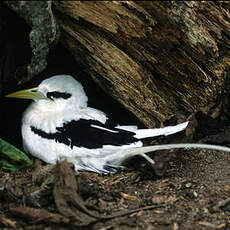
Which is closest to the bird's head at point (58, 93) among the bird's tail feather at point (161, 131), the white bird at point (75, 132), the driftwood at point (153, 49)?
the white bird at point (75, 132)

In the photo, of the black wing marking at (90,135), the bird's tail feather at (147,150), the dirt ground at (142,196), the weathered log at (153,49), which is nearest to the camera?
the dirt ground at (142,196)

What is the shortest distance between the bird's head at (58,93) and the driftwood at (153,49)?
0.43m

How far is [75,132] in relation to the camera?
4.51 meters

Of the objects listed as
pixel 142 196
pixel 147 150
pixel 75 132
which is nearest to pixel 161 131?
pixel 147 150

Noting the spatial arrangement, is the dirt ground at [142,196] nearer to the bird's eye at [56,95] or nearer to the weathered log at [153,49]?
the weathered log at [153,49]

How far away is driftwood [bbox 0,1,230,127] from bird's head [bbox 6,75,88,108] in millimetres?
426

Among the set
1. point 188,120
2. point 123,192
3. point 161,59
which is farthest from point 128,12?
point 123,192

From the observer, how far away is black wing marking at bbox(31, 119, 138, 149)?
4383 millimetres

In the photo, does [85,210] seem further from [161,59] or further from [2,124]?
[2,124]

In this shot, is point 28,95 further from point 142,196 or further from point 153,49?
point 142,196

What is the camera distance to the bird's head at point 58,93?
491cm

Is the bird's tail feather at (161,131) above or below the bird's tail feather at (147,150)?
above

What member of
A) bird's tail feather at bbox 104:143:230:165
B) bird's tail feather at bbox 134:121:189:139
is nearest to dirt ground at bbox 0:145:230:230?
bird's tail feather at bbox 104:143:230:165

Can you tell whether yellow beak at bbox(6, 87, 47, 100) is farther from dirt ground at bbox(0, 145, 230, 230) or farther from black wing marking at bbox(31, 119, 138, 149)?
dirt ground at bbox(0, 145, 230, 230)
